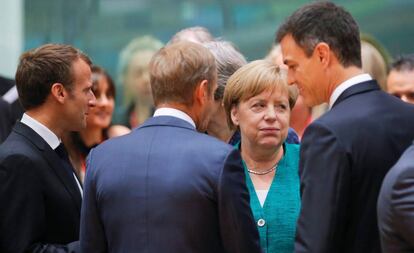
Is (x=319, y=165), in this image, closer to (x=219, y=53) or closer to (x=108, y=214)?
(x=108, y=214)

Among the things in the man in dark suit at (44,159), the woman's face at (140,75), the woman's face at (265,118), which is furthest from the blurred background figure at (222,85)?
the woman's face at (140,75)

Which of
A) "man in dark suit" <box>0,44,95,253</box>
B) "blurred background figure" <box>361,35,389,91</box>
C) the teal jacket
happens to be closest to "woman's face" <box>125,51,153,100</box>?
"blurred background figure" <box>361,35,389,91</box>

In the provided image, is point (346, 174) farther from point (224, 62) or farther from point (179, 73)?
point (224, 62)

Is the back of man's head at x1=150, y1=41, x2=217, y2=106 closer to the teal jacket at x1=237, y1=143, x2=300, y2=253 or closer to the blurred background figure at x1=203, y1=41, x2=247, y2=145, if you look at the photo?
the teal jacket at x1=237, y1=143, x2=300, y2=253

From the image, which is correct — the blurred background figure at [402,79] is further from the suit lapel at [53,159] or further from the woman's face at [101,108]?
the suit lapel at [53,159]

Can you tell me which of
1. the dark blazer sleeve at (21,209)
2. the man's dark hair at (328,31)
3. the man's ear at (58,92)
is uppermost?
the man's dark hair at (328,31)

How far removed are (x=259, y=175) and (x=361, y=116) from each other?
1005 millimetres

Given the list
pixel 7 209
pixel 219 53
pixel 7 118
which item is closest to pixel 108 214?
pixel 7 209

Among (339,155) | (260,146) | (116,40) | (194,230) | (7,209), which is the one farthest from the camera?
(116,40)

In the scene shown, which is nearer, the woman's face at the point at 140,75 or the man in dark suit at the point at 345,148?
the man in dark suit at the point at 345,148

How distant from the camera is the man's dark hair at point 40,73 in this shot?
4.46m

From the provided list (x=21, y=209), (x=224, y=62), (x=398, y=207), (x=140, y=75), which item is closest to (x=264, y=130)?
(x=224, y=62)

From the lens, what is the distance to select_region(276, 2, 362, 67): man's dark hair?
12.4ft

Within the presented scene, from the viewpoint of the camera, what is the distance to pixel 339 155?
3521mm
